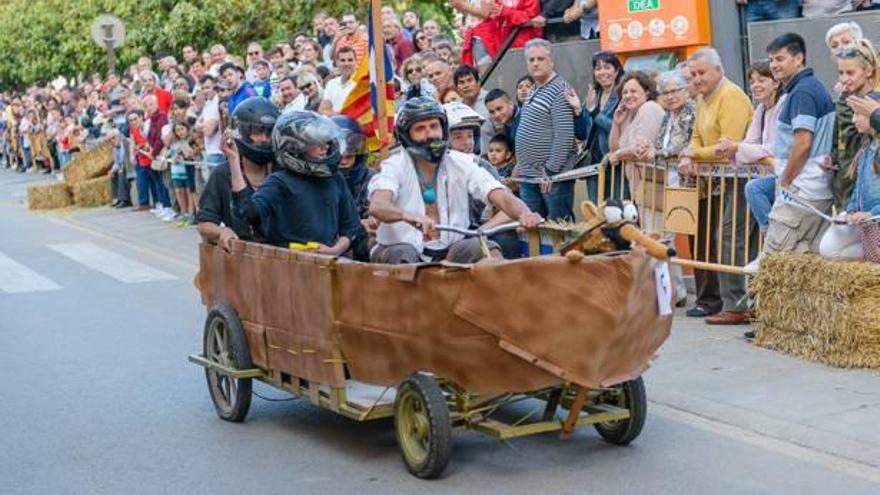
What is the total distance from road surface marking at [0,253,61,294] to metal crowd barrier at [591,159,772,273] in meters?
6.65

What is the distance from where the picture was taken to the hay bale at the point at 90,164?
84.5 feet

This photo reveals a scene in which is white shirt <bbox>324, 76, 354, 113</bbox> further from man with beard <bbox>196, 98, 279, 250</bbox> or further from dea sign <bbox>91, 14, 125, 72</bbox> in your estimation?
dea sign <bbox>91, 14, 125, 72</bbox>

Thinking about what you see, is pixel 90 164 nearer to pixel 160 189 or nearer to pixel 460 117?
pixel 160 189

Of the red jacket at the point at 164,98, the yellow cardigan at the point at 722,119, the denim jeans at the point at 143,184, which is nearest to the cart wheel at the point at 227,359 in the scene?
the yellow cardigan at the point at 722,119

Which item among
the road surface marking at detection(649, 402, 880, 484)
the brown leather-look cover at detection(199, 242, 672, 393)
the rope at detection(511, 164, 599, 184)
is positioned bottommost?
the road surface marking at detection(649, 402, 880, 484)

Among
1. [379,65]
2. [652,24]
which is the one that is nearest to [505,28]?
[652,24]

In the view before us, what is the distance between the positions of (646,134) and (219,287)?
161 inches

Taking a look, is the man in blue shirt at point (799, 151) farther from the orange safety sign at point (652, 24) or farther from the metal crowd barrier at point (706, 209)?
the orange safety sign at point (652, 24)

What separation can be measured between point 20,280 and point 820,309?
9.42 meters

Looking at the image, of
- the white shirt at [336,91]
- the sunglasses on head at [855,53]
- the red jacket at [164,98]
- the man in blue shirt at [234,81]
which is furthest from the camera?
the red jacket at [164,98]

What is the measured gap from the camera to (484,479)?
707 cm

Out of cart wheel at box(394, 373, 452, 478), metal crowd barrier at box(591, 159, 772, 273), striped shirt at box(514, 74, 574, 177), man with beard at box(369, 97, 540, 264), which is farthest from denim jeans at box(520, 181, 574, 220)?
cart wheel at box(394, 373, 452, 478)

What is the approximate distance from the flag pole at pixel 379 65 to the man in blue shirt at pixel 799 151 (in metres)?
2.95

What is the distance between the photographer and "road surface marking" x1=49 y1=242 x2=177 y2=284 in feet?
50.9
